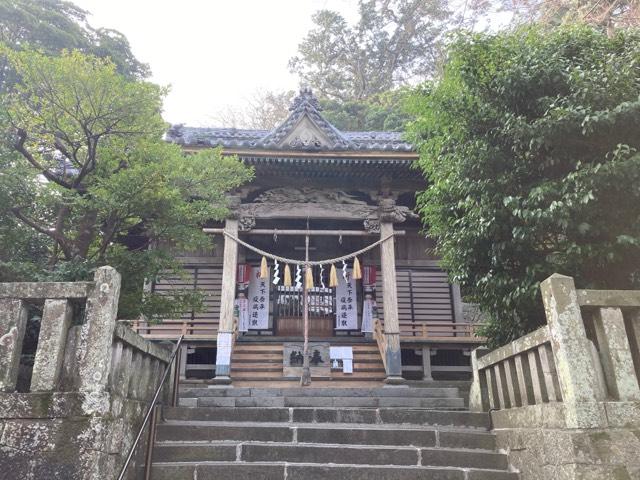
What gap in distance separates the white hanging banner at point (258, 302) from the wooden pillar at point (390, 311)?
13.8 feet

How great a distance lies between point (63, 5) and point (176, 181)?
23.3m

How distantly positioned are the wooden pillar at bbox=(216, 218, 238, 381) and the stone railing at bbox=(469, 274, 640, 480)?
705 cm

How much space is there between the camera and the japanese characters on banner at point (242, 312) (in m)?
13.7

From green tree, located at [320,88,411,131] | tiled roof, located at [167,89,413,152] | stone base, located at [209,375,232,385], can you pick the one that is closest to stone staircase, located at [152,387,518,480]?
stone base, located at [209,375,232,385]

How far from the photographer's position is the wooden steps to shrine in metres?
11.3

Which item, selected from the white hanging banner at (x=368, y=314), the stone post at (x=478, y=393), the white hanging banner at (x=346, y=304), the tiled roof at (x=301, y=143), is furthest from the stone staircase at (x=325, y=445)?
the white hanging banner at (x=346, y=304)

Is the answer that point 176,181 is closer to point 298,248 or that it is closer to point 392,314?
point 392,314

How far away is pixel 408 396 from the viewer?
9352 mm

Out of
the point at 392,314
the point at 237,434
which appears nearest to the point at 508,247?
the point at 237,434

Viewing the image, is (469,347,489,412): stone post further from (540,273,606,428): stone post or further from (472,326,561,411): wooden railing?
(540,273,606,428): stone post

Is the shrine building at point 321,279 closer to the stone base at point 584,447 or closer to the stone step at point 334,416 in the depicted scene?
the stone step at point 334,416

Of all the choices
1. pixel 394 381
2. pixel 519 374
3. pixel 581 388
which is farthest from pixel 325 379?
pixel 581 388

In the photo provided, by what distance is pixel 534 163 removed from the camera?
229 inches

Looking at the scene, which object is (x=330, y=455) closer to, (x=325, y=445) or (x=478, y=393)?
(x=325, y=445)
